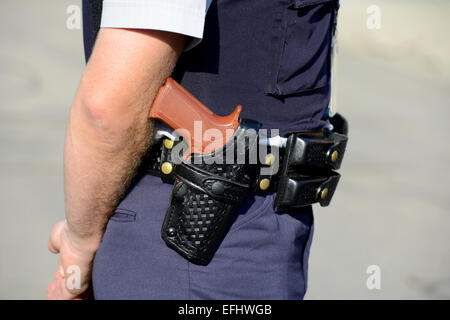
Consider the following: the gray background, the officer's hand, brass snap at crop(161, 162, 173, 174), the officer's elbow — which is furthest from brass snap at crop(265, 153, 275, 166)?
the gray background

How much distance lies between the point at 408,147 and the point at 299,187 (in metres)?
4.81

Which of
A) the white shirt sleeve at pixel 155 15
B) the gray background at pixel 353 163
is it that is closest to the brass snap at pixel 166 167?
the white shirt sleeve at pixel 155 15

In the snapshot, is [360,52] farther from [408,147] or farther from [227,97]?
[227,97]

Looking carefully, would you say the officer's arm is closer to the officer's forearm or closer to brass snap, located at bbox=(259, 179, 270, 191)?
the officer's forearm

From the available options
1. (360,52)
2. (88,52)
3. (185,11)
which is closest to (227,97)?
(185,11)

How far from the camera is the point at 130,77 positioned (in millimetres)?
1201

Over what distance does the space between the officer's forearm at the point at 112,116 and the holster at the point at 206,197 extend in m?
0.15

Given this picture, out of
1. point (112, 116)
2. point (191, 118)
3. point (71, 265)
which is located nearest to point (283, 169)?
point (191, 118)

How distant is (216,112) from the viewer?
142 cm

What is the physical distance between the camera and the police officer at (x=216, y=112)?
4.15 ft

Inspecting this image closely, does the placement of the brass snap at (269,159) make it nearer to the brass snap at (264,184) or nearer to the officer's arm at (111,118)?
the brass snap at (264,184)

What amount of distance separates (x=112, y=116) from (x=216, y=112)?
0.32 metres

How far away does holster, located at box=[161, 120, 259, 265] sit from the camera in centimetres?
135

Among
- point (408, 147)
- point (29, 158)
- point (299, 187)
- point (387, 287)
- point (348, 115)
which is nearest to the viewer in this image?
point (299, 187)
